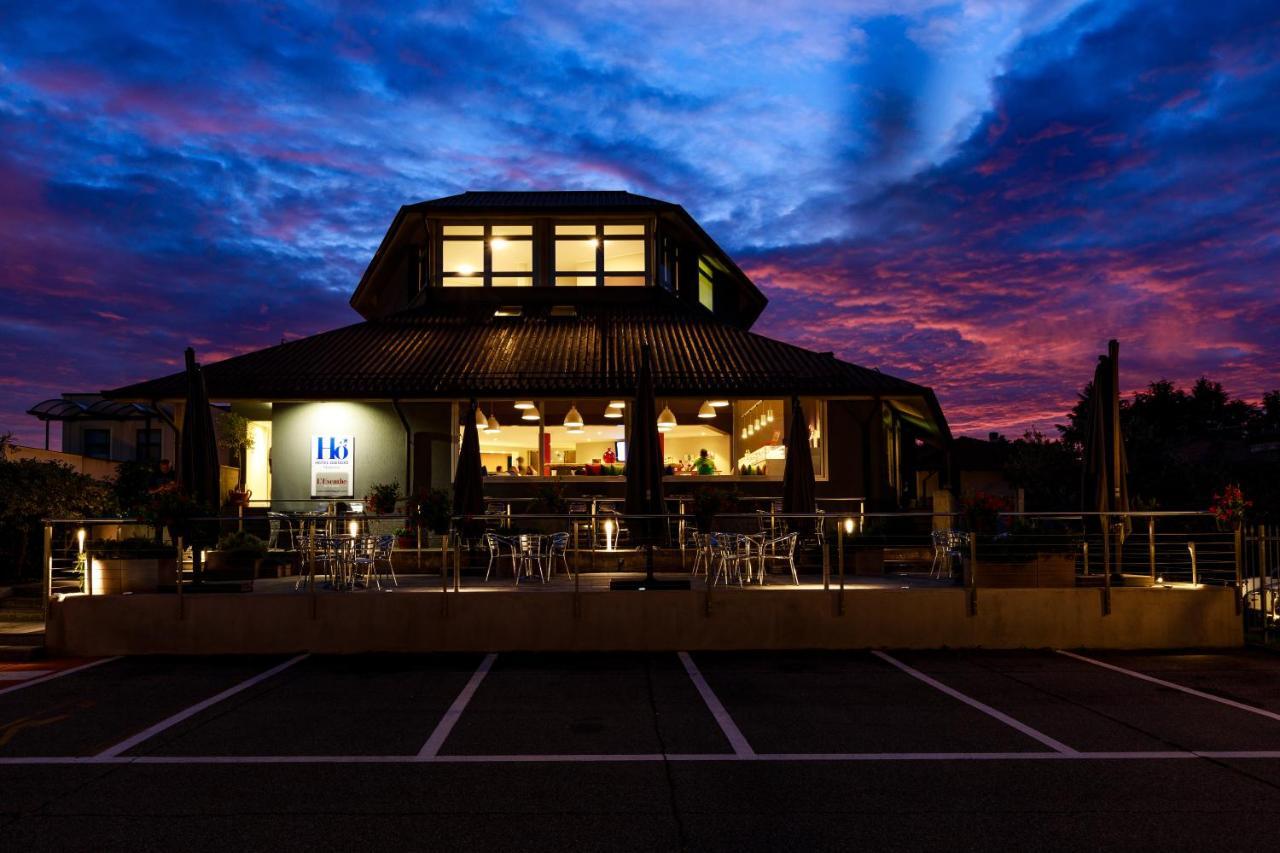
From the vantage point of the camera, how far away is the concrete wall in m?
11.0

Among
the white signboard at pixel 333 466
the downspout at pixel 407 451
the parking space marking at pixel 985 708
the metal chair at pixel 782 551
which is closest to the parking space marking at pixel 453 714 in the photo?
the metal chair at pixel 782 551

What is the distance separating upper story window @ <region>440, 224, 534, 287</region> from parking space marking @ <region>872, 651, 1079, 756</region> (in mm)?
14576

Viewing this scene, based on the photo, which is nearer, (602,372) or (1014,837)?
(1014,837)

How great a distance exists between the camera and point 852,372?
19.2 meters

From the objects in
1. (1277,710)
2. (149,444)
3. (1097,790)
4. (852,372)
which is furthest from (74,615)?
(149,444)

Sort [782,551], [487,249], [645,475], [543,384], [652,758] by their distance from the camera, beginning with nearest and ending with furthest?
1. [652,758]
2. [645,475]
3. [782,551]
4. [543,384]
5. [487,249]

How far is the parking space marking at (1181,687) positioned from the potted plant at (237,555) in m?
10.5

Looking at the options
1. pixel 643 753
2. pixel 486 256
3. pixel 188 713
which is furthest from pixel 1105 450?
pixel 486 256

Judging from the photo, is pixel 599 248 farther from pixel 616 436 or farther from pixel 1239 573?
pixel 1239 573

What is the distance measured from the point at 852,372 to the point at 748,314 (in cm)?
1089

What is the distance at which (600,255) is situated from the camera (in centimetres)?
2275

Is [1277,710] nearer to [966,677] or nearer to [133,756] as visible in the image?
[966,677]

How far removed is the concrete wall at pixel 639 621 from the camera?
11.0 m

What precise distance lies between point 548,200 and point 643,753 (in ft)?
61.3
